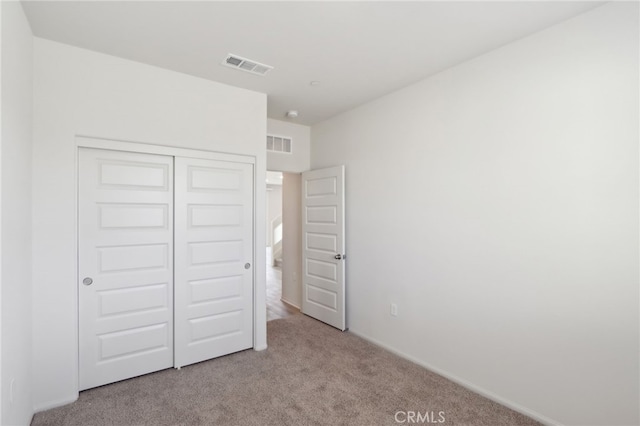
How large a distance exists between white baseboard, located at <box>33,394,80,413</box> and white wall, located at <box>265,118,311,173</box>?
9.92 feet

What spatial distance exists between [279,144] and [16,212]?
9.81 ft

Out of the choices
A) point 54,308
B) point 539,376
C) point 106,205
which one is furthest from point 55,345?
point 539,376

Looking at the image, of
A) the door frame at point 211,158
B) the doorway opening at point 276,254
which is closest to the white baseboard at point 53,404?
the door frame at point 211,158

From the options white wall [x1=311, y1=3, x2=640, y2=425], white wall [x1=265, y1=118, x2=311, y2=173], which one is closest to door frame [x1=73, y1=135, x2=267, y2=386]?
white wall [x1=265, y1=118, x2=311, y2=173]

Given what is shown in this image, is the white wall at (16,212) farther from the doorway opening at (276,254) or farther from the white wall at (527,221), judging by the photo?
the white wall at (527,221)

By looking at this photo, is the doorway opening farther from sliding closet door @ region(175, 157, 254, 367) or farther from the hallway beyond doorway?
sliding closet door @ region(175, 157, 254, 367)

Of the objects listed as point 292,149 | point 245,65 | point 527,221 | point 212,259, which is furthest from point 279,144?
point 527,221

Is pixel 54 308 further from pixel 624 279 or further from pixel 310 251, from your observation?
pixel 624 279

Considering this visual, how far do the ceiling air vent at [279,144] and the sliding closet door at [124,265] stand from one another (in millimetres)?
1643

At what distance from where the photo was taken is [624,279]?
1942 millimetres

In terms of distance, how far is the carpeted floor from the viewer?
2287 millimetres

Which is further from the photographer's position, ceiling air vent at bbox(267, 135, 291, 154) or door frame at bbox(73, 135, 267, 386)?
ceiling air vent at bbox(267, 135, 291, 154)

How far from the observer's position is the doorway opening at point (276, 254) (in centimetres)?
496

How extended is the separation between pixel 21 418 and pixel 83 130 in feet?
6.57
